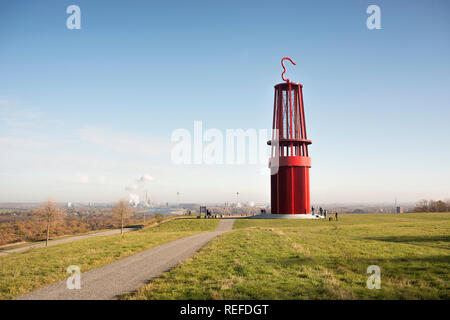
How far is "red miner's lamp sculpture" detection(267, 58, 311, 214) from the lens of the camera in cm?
4941

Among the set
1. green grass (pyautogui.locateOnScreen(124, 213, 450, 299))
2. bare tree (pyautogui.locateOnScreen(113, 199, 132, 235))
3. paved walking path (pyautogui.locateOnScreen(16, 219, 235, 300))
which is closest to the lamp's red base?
bare tree (pyautogui.locateOnScreen(113, 199, 132, 235))

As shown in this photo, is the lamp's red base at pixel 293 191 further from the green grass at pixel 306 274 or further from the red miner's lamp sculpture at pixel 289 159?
the green grass at pixel 306 274

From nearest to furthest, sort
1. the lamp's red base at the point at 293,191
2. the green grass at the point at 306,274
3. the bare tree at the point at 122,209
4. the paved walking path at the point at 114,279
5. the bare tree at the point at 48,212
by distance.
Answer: the green grass at the point at 306,274 < the paved walking path at the point at 114,279 < the bare tree at the point at 48,212 < the bare tree at the point at 122,209 < the lamp's red base at the point at 293,191

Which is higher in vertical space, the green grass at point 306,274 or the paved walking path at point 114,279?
the green grass at point 306,274

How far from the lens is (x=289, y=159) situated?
4922 centimetres

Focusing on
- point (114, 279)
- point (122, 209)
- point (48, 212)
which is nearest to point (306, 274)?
point (114, 279)

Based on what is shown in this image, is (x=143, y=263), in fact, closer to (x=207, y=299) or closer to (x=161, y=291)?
(x=161, y=291)

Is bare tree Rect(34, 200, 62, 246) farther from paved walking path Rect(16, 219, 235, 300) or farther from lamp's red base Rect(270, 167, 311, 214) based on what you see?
lamp's red base Rect(270, 167, 311, 214)

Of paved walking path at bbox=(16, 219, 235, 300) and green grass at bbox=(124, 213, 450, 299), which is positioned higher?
green grass at bbox=(124, 213, 450, 299)

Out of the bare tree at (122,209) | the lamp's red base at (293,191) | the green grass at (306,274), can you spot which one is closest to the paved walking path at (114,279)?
the green grass at (306,274)

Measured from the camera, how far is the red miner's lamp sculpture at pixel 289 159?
162 feet
